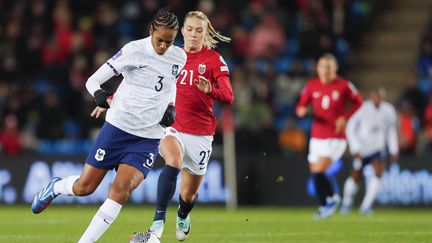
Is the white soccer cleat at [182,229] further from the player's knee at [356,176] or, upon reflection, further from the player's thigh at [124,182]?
the player's knee at [356,176]

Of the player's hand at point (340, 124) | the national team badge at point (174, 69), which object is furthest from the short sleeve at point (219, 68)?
the player's hand at point (340, 124)

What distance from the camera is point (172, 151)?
11.6 meters

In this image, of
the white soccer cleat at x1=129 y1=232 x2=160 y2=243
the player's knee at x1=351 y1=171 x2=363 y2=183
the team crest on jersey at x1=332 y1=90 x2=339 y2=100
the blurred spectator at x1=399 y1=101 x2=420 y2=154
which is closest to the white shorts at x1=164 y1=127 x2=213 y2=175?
the white soccer cleat at x1=129 y1=232 x2=160 y2=243

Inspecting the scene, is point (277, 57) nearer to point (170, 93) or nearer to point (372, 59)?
point (372, 59)

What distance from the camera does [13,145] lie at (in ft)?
70.2

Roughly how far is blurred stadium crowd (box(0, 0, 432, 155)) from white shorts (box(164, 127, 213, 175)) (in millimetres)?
9244

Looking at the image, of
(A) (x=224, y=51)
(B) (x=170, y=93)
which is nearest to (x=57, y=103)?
(A) (x=224, y=51)

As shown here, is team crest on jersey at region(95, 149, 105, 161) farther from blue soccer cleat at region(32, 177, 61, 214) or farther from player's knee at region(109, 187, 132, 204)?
blue soccer cleat at region(32, 177, 61, 214)

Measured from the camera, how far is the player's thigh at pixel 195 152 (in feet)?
38.9

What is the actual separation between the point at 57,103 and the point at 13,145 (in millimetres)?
1226

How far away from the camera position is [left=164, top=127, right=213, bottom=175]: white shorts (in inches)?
467

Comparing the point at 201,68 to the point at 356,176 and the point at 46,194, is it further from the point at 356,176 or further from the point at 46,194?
the point at 356,176

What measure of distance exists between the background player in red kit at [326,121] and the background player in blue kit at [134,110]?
665 centimetres

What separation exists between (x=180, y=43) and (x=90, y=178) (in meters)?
13.2
